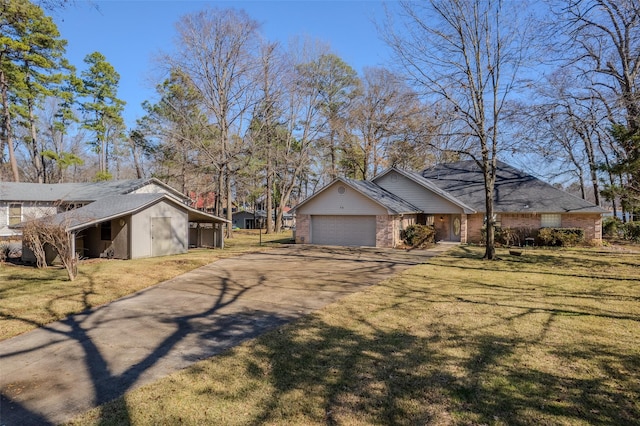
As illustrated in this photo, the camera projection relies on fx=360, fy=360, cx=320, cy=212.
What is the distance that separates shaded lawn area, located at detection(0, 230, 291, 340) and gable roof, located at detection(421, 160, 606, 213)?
17.8 meters

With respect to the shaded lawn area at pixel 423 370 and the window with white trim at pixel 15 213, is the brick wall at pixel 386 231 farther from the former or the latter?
the window with white trim at pixel 15 213

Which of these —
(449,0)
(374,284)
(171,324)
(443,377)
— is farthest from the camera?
(449,0)

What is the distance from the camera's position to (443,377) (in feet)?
15.4

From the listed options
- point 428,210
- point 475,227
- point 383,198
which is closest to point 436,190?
point 428,210

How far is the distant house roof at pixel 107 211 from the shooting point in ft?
45.0

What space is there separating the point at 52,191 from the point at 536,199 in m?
34.6

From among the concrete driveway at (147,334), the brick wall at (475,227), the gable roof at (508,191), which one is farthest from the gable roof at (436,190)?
the concrete driveway at (147,334)

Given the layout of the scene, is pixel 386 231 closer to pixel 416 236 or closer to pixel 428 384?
pixel 416 236

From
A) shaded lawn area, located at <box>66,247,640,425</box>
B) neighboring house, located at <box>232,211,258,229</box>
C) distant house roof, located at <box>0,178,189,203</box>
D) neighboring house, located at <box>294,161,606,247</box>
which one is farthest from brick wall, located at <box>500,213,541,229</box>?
neighboring house, located at <box>232,211,258,229</box>

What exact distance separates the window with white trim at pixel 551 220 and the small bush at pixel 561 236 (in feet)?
1.93

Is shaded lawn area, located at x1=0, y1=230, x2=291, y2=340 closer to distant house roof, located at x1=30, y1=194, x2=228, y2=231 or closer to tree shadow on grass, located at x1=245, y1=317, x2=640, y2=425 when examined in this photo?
distant house roof, located at x1=30, y1=194, x2=228, y2=231

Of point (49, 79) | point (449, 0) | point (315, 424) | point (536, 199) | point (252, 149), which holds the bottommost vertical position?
point (315, 424)

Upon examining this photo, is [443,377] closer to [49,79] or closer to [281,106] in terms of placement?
[281,106]

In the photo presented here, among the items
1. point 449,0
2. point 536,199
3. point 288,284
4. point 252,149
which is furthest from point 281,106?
point 288,284
